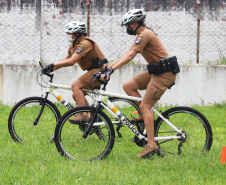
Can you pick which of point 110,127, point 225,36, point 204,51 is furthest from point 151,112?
point 225,36

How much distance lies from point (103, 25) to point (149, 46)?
6.47m

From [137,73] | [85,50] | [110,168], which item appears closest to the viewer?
[110,168]

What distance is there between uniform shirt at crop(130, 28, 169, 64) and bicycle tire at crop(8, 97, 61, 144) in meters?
1.71

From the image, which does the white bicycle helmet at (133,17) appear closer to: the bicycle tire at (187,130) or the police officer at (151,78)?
the police officer at (151,78)

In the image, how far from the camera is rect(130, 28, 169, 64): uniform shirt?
5.01 meters

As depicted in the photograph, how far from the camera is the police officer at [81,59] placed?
5.95m

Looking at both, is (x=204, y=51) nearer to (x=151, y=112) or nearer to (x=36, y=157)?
(x=151, y=112)

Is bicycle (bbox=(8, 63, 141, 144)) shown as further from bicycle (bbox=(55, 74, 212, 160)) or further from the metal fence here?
the metal fence

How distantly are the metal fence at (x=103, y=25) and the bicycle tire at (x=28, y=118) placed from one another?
16.2ft

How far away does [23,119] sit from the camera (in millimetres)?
6113

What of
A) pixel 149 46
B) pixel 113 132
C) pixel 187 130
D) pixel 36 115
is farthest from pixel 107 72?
pixel 36 115

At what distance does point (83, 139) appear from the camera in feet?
17.3

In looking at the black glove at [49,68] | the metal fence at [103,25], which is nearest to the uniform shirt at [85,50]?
the black glove at [49,68]

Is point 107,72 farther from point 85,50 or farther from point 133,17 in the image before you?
point 85,50
